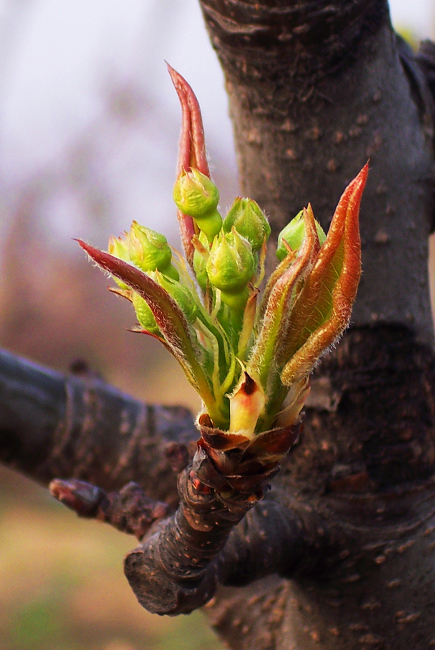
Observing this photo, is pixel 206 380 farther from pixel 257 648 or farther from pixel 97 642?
pixel 97 642

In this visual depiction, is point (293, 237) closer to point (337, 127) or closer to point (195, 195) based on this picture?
point (195, 195)

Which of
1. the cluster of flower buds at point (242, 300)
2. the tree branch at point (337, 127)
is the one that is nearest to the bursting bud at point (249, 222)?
the cluster of flower buds at point (242, 300)

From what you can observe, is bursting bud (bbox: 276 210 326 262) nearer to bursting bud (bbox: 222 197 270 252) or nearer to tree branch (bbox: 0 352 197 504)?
bursting bud (bbox: 222 197 270 252)

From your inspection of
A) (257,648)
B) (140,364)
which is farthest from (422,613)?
(140,364)

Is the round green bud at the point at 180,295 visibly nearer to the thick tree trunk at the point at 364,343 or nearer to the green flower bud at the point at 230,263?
the green flower bud at the point at 230,263

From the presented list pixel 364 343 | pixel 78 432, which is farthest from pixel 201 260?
pixel 78 432

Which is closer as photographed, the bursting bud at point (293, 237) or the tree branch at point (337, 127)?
the bursting bud at point (293, 237)
